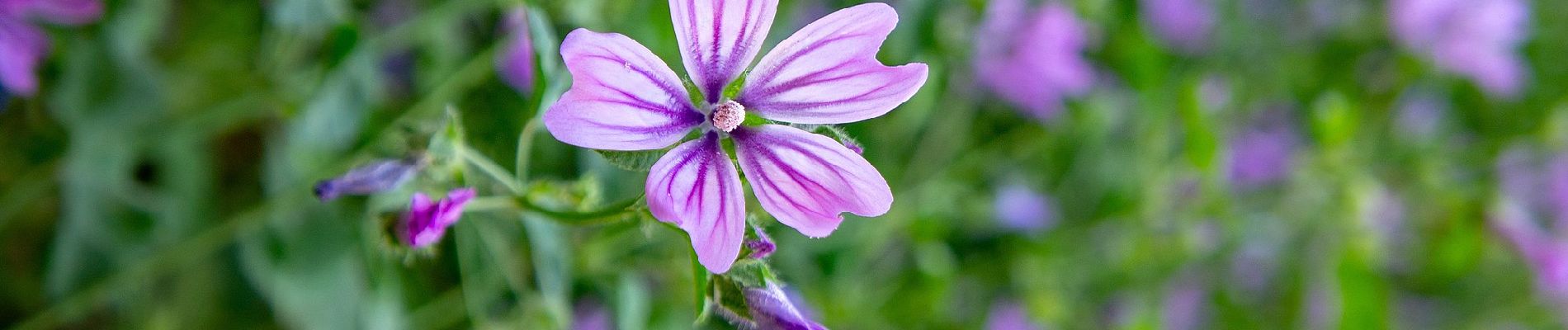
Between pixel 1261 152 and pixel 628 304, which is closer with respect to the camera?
pixel 628 304

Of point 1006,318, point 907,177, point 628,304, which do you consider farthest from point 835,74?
point 1006,318

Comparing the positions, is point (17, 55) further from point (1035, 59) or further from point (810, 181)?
point (1035, 59)

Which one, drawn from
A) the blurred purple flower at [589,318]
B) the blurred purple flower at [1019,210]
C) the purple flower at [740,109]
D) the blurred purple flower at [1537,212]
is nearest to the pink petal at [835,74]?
the purple flower at [740,109]

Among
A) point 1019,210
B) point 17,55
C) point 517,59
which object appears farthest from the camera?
point 1019,210

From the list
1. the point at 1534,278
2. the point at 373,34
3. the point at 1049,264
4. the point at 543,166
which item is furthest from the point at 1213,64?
the point at 373,34

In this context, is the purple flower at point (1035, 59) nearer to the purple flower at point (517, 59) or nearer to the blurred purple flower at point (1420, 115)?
the purple flower at point (517, 59)

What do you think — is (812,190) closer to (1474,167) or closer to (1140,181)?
(1140,181)

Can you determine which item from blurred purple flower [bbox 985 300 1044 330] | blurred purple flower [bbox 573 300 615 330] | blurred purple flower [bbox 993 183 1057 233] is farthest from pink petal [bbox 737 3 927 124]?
blurred purple flower [bbox 985 300 1044 330]
